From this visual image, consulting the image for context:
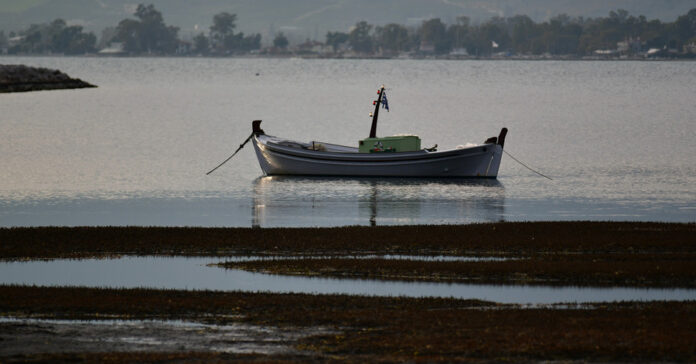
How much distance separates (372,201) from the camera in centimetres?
4978

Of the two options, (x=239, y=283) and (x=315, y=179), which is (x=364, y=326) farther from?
(x=315, y=179)

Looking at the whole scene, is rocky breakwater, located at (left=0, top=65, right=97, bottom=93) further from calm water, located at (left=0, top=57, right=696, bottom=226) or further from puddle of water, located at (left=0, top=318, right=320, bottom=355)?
puddle of water, located at (left=0, top=318, right=320, bottom=355)

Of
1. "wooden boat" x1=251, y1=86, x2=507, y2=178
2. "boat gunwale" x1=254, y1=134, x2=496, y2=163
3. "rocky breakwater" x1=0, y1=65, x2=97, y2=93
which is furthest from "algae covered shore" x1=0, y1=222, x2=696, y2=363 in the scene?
"rocky breakwater" x1=0, y1=65, x2=97, y2=93

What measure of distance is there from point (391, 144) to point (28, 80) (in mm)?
135797

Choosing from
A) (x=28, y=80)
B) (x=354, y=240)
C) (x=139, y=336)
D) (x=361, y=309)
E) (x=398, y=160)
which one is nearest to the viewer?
(x=139, y=336)

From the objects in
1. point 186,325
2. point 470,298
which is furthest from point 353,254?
point 186,325

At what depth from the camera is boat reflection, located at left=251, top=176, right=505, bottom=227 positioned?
4359 cm

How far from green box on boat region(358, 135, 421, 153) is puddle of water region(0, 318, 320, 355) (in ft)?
115

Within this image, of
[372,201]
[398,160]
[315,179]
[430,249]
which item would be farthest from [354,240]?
[315,179]

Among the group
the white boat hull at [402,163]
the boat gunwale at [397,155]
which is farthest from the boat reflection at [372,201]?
the boat gunwale at [397,155]

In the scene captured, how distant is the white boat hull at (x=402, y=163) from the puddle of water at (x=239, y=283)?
2617 cm

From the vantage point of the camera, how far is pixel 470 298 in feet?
87.7

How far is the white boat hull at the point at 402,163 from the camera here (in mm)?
58125

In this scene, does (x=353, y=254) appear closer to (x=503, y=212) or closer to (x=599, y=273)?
(x=599, y=273)
